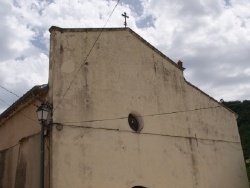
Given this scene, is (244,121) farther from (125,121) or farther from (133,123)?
(125,121)

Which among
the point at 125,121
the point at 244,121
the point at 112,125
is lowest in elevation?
the point at 112,125

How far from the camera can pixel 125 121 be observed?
41.8 ft

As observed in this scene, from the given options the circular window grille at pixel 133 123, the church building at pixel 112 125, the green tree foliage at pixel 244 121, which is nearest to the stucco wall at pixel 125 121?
the church building at pixel 112 125

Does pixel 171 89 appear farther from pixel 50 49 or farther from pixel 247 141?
pixel 247 141

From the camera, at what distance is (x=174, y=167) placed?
1383cm

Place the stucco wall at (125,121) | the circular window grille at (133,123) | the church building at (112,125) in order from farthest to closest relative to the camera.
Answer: the circular window grille at (133,123)
the stucco wall at (125,121)
the church building at (112,125)

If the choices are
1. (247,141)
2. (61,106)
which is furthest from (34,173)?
(247,141)

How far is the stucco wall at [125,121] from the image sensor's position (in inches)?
441

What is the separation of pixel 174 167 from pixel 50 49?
21.0 feet

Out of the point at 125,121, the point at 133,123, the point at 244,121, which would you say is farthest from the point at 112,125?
the point at 244,121

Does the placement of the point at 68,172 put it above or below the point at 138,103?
below

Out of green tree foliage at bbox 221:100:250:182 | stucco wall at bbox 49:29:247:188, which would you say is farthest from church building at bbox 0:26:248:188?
green tree foliage at bbox 221:100:250:182

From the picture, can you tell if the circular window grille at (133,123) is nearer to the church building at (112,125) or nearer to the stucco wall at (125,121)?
the church building at (112,125)

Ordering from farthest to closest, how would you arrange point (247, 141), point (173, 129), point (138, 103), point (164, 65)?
point (247, 141) → point (164, 65) → point (173, 129) → point (138, 103)
